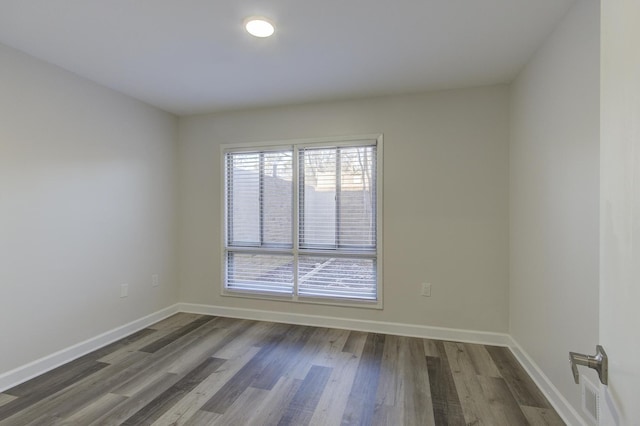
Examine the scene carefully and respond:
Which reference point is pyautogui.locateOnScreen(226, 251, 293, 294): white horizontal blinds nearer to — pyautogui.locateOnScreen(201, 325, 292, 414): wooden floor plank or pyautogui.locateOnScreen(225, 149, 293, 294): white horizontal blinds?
pyautogui.locateOnScreen(225, 149, 293, 294): white horizontal blinds

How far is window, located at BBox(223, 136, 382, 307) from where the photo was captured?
3.24 m

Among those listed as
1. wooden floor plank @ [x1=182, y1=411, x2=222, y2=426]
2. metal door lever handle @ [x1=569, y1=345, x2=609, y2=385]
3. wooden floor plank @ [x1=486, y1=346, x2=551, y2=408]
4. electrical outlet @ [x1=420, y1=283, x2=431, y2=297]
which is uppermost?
metal door lever handle @ [x1=569, y1=345, x2=609, y2=385]

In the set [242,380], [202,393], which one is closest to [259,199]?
[242,380]

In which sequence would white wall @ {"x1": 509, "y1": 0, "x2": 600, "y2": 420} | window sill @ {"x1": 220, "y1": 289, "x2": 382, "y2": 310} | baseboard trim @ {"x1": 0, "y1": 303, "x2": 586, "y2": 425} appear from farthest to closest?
window sill @ {"x1": 220, "y1": 289, "x2": 382, "y2": 310}
baseboard trim @ {"x1": 0, "y1": 303, "x2": 586, "y2": 425}
white wall @ {"x1": 509, "y1": 0, "x2": 600, "y2": 420}

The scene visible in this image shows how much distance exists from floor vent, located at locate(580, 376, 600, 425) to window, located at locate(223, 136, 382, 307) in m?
1.75

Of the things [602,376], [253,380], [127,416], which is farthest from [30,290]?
[602,376]

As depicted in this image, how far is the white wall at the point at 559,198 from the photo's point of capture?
1604 millimetres

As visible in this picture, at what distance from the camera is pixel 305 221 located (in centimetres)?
342

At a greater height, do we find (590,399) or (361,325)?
(590,399)

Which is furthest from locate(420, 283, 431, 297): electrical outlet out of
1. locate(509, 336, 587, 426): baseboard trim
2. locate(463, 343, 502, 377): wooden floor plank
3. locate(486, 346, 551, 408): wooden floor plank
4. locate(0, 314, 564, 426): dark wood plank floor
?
locate(509, 336, 587, 426): baseboard trim

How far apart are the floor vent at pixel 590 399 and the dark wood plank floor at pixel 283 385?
350mm

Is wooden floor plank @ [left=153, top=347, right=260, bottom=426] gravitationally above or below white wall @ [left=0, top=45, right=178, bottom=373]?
below

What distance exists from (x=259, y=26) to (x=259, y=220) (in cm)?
209

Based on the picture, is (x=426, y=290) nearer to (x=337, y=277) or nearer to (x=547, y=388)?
(x=337, y=277)
